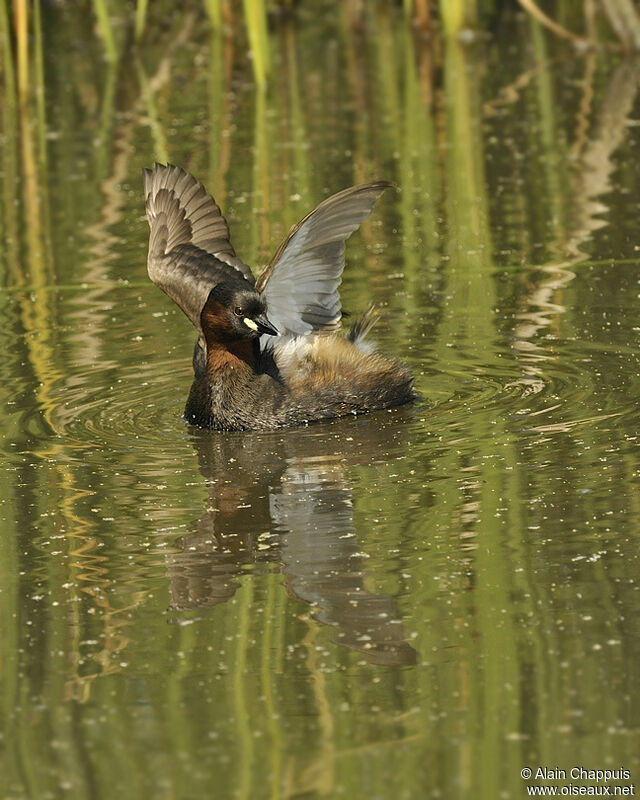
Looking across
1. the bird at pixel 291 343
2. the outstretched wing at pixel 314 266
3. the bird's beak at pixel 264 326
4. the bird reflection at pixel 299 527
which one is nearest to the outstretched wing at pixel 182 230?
the bird at pixel 291 343

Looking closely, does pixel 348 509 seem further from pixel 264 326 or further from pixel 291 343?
pixel 291 343

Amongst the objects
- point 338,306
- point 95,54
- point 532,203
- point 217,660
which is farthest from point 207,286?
point 95,54

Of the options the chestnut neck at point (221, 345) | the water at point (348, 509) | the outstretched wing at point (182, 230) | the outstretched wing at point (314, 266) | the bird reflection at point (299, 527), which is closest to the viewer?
the water at point (348, 509)

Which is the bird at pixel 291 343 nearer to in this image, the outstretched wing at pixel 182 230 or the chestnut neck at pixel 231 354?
the chestnut neck at pixel 231 354

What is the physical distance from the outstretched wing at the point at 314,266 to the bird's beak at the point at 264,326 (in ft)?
0.61

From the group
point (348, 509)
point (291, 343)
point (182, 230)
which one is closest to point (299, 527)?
point (348, 509)

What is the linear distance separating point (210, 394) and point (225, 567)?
6.48 ft

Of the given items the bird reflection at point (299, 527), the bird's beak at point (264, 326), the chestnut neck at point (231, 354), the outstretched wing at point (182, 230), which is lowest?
the bird reflection at point (299, 527)

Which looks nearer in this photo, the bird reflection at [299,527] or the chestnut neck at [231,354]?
the bird reflection at [299,527]

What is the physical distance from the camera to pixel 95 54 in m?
20.0

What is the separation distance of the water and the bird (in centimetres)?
14

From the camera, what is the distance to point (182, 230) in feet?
27.7

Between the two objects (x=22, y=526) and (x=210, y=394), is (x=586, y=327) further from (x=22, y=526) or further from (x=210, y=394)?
(x=22, y=526)

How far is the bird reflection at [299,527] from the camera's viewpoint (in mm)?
5109
